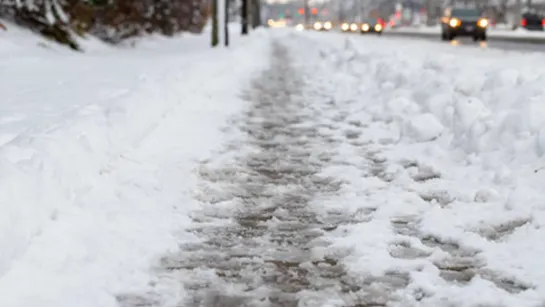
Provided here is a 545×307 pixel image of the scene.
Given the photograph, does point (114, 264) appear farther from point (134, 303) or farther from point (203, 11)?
point (203, 11)

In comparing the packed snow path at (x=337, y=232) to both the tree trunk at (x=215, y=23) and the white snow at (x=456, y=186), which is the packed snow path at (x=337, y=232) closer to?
the white snow at (x=456, y=186)

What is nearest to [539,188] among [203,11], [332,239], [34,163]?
[332,239]

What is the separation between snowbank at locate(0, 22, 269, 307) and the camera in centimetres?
409

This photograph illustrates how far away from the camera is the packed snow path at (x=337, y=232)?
3.97 meters

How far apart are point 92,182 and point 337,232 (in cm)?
208

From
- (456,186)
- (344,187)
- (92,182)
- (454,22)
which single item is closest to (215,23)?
(454,22)

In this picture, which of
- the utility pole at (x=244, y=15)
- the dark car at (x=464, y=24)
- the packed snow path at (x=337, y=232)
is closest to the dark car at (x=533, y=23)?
the dark car at (x=464, y=24)

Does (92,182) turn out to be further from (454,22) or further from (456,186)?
(454,22)

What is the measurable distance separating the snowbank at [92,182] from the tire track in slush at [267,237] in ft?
0.93

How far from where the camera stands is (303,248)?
4805 mm

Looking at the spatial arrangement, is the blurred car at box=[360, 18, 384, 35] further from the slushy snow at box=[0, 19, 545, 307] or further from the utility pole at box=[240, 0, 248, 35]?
the slushy snow at box=[0, 19, 545, 307]

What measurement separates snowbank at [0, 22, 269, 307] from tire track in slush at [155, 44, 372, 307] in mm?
282

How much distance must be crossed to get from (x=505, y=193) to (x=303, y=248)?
2069 mm

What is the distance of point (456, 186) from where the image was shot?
21.2 ft
